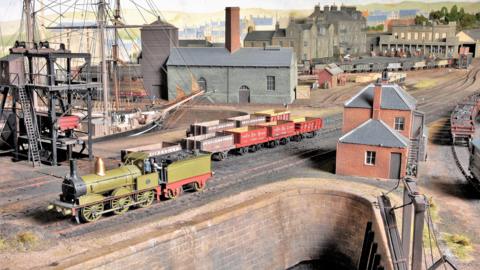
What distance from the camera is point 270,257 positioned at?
25531mm

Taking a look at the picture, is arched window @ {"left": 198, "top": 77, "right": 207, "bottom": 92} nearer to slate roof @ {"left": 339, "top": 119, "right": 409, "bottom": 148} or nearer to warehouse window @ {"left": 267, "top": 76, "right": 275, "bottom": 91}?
warehouse window @ {"left": 267, "top": 76, "right": 275, "bottom": 91}

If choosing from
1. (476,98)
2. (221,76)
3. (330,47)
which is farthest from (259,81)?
(330,47)

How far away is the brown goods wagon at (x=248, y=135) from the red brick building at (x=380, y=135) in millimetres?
6006

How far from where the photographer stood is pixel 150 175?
2436 centimetres

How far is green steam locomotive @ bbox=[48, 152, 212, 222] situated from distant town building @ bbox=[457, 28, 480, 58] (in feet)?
323

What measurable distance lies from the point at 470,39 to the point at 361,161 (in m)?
92.1

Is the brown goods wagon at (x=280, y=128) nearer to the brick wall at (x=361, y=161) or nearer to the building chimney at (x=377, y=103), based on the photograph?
the brick wall at (x=361, y=161)

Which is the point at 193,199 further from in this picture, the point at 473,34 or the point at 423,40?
the point at 473,34

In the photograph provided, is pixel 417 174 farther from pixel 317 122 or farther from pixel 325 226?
pixel 317 122

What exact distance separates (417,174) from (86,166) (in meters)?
20.2

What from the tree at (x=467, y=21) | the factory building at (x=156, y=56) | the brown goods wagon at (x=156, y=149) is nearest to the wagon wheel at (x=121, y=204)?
the brown goods wagon at (x=156, y=149)

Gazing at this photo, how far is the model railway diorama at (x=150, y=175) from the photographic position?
22031 millimetres

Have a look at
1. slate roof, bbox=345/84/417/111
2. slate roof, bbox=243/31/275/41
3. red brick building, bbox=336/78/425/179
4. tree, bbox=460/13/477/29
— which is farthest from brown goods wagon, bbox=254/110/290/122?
tree, bbox=460/13/477/29

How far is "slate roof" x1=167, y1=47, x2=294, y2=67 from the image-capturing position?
189ft
